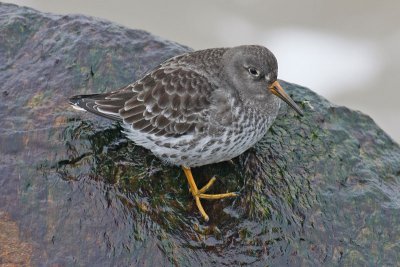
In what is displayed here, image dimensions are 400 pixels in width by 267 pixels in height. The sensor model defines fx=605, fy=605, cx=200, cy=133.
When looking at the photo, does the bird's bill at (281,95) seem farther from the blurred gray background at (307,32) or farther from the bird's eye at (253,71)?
the blurred gray background at (307,32)

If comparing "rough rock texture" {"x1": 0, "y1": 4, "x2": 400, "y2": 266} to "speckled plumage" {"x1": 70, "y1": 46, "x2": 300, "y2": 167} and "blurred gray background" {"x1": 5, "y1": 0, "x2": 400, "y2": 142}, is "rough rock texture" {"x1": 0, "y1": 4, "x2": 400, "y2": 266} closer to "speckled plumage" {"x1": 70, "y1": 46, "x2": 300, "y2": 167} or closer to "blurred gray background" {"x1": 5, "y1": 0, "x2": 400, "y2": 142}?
"speckled plumage" {"x1": 70, "y1": 46, "x2": 300, "y2": 167}

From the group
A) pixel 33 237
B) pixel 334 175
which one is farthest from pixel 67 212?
pixel 334 175

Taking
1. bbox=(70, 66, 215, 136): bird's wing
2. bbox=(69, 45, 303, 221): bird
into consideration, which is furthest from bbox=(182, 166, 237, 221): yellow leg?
bbox=(70, 66, 215, 136): bird's wing

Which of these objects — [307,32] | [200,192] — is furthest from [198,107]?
[307,32]

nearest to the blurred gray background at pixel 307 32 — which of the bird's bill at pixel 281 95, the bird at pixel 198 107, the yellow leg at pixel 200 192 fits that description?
the bird's bill at pixel 281 95

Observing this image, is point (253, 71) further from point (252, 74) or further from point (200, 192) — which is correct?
point (200, 192)

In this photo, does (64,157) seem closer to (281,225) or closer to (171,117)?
(171,117)
